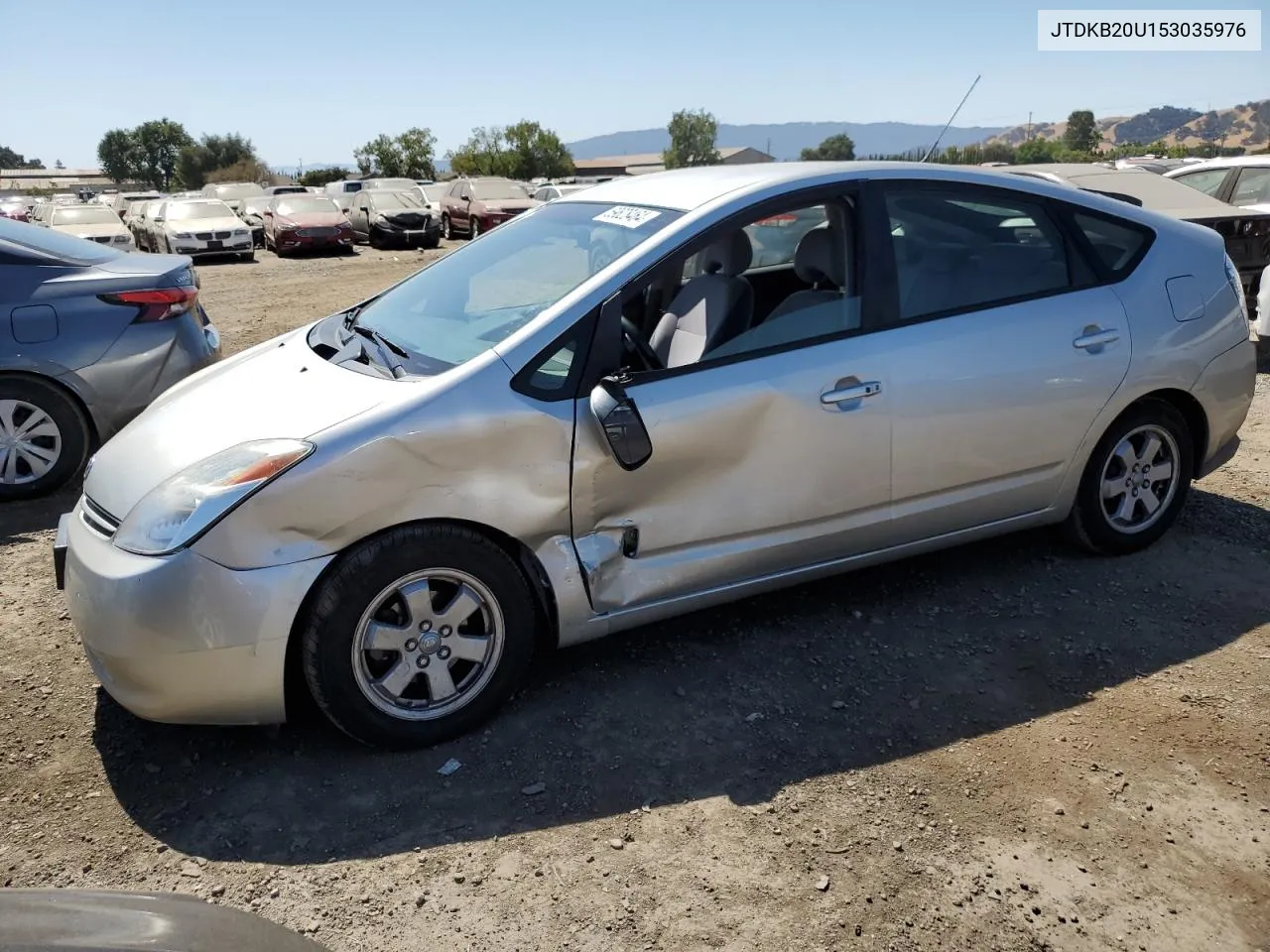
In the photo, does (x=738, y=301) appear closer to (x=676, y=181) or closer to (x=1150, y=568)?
(x=676, y=181)

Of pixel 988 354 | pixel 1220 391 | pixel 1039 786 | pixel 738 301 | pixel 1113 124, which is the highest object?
pixel 1113 124

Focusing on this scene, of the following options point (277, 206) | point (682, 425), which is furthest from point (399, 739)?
point (277, 206)

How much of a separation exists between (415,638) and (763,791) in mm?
1134

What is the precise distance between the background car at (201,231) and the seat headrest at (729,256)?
2108 cm

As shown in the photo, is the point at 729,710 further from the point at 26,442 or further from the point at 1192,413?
the point at 26,442

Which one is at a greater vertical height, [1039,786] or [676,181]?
[676,181]

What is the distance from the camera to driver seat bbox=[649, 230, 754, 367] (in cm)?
352

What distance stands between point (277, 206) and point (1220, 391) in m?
24.8

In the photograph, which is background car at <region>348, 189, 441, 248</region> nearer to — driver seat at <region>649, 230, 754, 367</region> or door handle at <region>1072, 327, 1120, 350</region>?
driver seat at <region>649, 230, 754, 367</region>

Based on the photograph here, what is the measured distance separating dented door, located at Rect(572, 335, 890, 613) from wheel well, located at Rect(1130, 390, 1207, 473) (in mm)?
1431

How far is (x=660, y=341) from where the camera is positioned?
363 cm

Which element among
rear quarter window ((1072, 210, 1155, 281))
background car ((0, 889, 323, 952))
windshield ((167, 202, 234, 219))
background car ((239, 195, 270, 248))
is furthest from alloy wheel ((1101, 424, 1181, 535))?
background car ((239, 195, 270, 248))

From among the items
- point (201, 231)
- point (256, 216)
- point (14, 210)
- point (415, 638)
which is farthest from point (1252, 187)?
point (14, 210)

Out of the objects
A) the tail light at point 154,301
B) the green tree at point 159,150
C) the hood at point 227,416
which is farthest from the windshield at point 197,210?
the green tree at point 159,150
